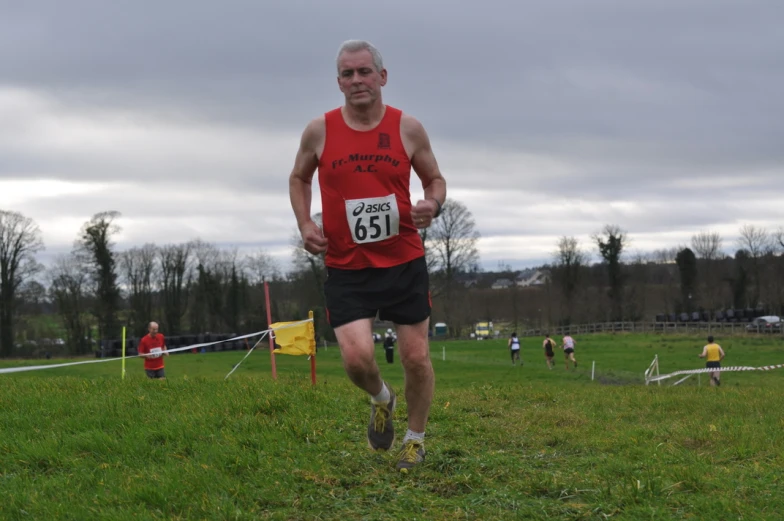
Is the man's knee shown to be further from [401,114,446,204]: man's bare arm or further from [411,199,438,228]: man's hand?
[401,114,446,204]: man's bare arm

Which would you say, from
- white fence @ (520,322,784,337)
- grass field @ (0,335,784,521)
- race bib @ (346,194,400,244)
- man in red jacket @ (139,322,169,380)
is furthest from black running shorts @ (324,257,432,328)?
white fence @ (520,322,784,337)

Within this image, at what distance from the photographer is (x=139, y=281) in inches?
→ 3243

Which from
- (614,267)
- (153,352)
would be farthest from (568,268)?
(153,352)

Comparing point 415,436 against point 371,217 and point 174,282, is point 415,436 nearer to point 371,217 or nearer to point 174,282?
point 371,217

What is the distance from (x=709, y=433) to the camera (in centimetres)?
670

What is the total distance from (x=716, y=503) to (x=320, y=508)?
2.16 metres

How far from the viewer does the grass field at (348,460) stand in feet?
14.7

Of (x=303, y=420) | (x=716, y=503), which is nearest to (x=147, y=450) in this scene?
(x=303, y=420)

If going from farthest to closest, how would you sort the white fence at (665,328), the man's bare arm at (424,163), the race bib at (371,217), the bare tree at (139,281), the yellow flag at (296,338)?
1. the bare tree at (139,281)
2. the white fence at (665,328)
3. the yellow flag at (296,338)
4. the man's bare arm at (424,163)
5. the race bib at (371,217)

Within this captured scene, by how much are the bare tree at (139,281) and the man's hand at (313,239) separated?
75.1 meters

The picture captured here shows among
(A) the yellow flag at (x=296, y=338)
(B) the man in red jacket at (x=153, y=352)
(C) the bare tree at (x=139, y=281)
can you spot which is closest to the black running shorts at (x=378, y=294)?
(A) the yellow flag at (x=296, y=338)

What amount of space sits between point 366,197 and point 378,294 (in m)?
0.64

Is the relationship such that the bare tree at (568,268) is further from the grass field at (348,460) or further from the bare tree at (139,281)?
the grass field at (348,460)

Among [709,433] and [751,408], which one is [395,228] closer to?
[709,433]
